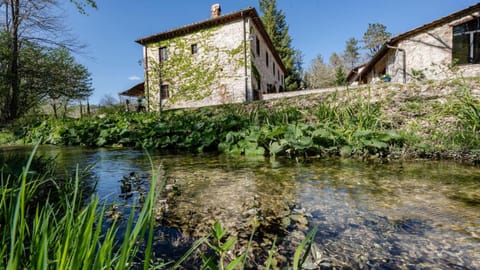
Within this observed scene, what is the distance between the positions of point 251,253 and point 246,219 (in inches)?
11.6

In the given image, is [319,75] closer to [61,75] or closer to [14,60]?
[61,75]

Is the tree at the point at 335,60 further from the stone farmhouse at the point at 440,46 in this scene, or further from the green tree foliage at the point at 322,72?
the stone farmhouse at the point at 440,46

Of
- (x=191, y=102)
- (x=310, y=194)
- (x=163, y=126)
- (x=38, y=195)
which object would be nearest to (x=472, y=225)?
(x=310, y=194)

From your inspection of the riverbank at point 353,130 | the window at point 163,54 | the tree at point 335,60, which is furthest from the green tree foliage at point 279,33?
the riverbank at point 353,130

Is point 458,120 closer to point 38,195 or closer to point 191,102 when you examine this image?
point 38,195

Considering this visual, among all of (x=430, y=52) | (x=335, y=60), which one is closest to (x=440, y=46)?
(x=430, y=52)

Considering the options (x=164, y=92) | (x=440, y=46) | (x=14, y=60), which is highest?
(x=14, y=60)

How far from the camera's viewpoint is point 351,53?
3966 cm

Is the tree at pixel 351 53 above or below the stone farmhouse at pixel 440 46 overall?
above

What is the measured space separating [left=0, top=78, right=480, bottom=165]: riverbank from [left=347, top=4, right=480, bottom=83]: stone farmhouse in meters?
6.46

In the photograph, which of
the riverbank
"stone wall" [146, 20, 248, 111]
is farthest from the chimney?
the riverbank

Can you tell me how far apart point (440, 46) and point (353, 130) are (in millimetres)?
10609

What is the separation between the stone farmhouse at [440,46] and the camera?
10188mm

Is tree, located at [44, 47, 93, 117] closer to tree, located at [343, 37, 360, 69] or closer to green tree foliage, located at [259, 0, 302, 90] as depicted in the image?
green tree foliage, located at [259, 0, 302, 90]
